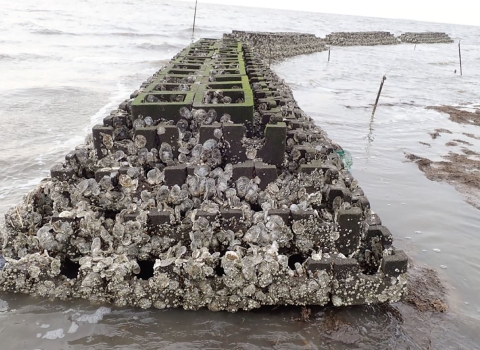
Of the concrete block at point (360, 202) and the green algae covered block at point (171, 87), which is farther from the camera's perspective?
the green algae covered block at point (171, 87)

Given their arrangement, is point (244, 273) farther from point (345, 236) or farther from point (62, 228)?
point (62, 228)

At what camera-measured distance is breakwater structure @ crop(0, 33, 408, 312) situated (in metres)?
3.13

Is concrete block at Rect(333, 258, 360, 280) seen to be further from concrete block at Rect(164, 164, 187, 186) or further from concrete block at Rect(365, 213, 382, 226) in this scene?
concrete block at Rect(164, 164, 187, 186)

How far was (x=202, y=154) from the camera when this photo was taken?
11.8ft

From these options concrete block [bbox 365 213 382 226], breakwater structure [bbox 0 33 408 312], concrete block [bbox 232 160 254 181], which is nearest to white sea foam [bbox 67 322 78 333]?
breakwater structure [bbox 0 33 408 312]

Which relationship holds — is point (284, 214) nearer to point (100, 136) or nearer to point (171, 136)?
point (171, 136)

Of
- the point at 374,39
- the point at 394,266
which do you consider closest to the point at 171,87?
the point at 394,266

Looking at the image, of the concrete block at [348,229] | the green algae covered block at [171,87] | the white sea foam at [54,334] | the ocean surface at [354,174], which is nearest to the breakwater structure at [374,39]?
the ocean surface at [354,174]

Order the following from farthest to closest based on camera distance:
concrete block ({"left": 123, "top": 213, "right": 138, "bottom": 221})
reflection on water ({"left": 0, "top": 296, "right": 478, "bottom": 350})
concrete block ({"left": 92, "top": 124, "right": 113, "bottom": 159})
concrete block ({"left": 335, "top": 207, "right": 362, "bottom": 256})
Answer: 1. concrete block ({"left": 92, "top": 124, "right": 113, "bottom": 159})
2. concrete block ({"left": 123, "top": 213, "right": 138, "bottom": 221})
3. concrete block ({"left": 335, "top": 207, "right": 362, "bottom": 256})
4. reflection on water ({"left": 0, "top": 296, "right": 478, "bottom": 350})

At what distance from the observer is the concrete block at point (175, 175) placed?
343 centimetres

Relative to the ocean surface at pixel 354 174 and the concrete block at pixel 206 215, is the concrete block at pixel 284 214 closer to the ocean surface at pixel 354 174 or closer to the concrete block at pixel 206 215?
the concrete block at pixel 206 215

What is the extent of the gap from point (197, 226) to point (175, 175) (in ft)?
1.77

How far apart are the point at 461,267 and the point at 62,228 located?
4.23 meters

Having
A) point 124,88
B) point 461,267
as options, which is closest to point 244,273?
point 461,267
